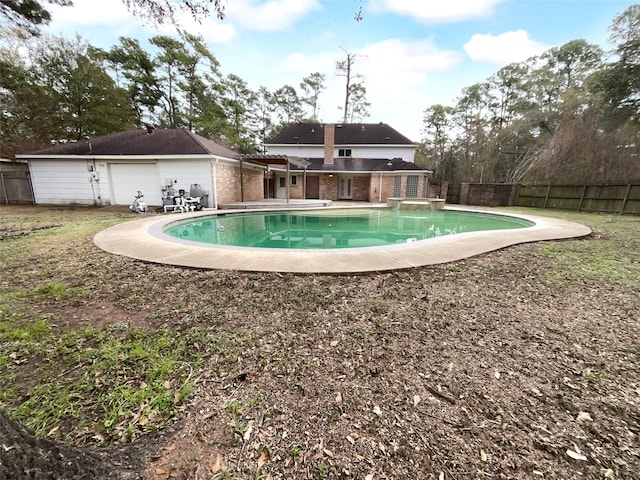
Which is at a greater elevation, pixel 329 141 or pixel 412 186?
pixel 329 141

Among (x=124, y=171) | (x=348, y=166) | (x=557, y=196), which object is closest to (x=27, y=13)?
(x=124, y=171)

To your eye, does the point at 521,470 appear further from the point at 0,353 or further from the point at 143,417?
the point at 0,353

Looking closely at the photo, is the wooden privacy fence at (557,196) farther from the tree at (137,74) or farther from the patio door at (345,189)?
the tree at (137,74)

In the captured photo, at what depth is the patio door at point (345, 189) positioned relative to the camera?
21.8 metres

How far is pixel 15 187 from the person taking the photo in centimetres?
1377

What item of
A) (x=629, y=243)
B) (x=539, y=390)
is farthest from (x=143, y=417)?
(x=629, y=243)

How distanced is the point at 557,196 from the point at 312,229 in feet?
48.5

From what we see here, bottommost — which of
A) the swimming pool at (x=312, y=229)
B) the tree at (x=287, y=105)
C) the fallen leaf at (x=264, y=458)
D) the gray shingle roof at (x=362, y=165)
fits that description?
the swimming pool at (x=312, y=229)

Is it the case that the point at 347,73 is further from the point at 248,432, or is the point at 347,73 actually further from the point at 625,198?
the point at 248,432

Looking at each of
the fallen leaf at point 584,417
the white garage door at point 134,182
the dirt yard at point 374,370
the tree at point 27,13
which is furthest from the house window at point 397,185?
the fallen leaf at point 584,417

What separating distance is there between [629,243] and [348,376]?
26.6ft

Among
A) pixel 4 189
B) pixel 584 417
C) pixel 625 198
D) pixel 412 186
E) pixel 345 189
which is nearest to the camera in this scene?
pixel 584 417

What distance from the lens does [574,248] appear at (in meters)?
5.59

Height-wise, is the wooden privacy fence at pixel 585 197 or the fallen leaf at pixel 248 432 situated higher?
the wooden privacy fence at pixel 585 197
